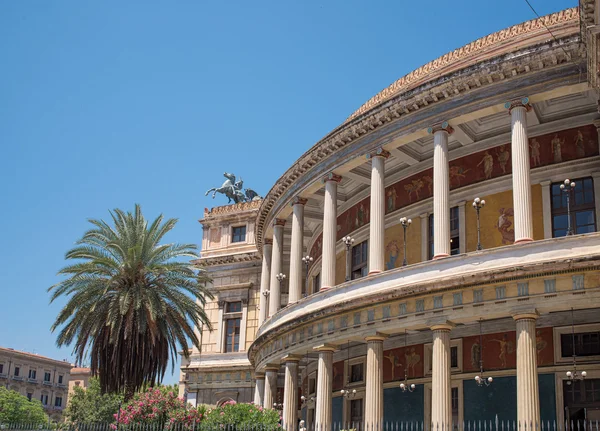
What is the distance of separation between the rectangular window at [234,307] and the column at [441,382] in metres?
23.8

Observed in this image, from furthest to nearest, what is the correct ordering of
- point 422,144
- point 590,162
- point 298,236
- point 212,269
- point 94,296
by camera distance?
1. point 212,269
2. point 94,296
3. point 298,236
4. point 422,144
5. point 590,162

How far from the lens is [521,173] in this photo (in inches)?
813

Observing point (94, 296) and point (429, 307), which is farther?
point (94, 296)

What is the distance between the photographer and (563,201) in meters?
23.4

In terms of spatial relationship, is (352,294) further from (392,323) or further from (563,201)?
(563,201)

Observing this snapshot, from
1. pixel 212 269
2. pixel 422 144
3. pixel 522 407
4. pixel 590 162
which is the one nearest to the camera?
pixel 522 407

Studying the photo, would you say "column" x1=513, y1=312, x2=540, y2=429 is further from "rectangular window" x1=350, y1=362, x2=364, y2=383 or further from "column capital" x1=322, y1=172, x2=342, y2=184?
"rectangular window" x1=350, y1=362, x2=364, y2=383

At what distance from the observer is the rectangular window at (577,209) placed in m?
22.8

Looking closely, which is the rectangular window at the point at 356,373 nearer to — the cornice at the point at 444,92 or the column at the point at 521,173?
the cornice at the point at 444,92

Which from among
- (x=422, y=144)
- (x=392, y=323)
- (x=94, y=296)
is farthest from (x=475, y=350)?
(x=94, y=296)

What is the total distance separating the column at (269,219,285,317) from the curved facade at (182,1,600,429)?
137 cm

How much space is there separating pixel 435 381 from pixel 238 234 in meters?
26.5

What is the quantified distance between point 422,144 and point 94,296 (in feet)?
50.6

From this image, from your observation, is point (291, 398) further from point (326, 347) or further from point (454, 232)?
point (454, 232)
